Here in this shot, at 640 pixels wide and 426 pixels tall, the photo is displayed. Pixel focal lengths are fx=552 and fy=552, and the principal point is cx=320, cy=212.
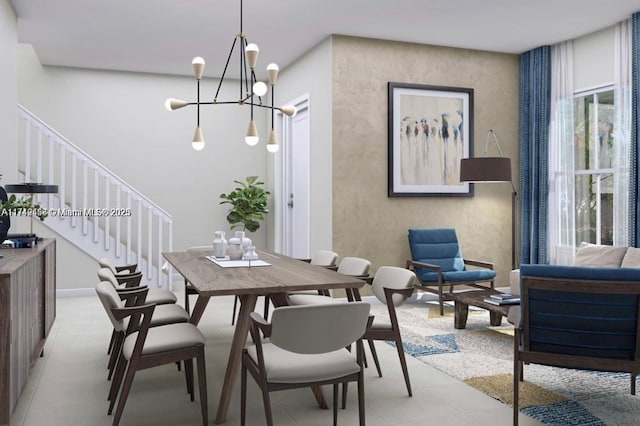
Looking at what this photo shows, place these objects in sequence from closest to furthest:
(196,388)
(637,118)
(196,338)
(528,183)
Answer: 1. (196,338)
2. (196,388)
3. (637,118)
4. (528,183)

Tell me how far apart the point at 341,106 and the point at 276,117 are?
7.49 ft

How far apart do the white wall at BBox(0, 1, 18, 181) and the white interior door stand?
3.33m

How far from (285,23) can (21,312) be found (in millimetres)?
4062

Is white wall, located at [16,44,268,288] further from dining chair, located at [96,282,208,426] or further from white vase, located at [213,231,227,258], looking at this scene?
dining chair, located at [96,282,208,426]

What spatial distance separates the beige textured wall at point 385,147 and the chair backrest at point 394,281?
264cm

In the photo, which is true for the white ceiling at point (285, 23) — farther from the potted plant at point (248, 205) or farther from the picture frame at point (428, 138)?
the potted plant at point (248, 205)

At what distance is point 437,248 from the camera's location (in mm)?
6434

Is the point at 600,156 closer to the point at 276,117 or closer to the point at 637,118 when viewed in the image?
the point at 637,118

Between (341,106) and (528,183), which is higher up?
(341,106)

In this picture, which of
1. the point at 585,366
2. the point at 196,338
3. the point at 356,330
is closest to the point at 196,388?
the point at 196,338

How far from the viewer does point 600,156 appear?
20.3 ft

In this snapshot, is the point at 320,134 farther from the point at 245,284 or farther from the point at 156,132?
the point at 245,284

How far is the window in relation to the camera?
6098 millimetres

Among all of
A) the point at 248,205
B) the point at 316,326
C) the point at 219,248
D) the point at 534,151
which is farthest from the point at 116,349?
the point at 534,151
